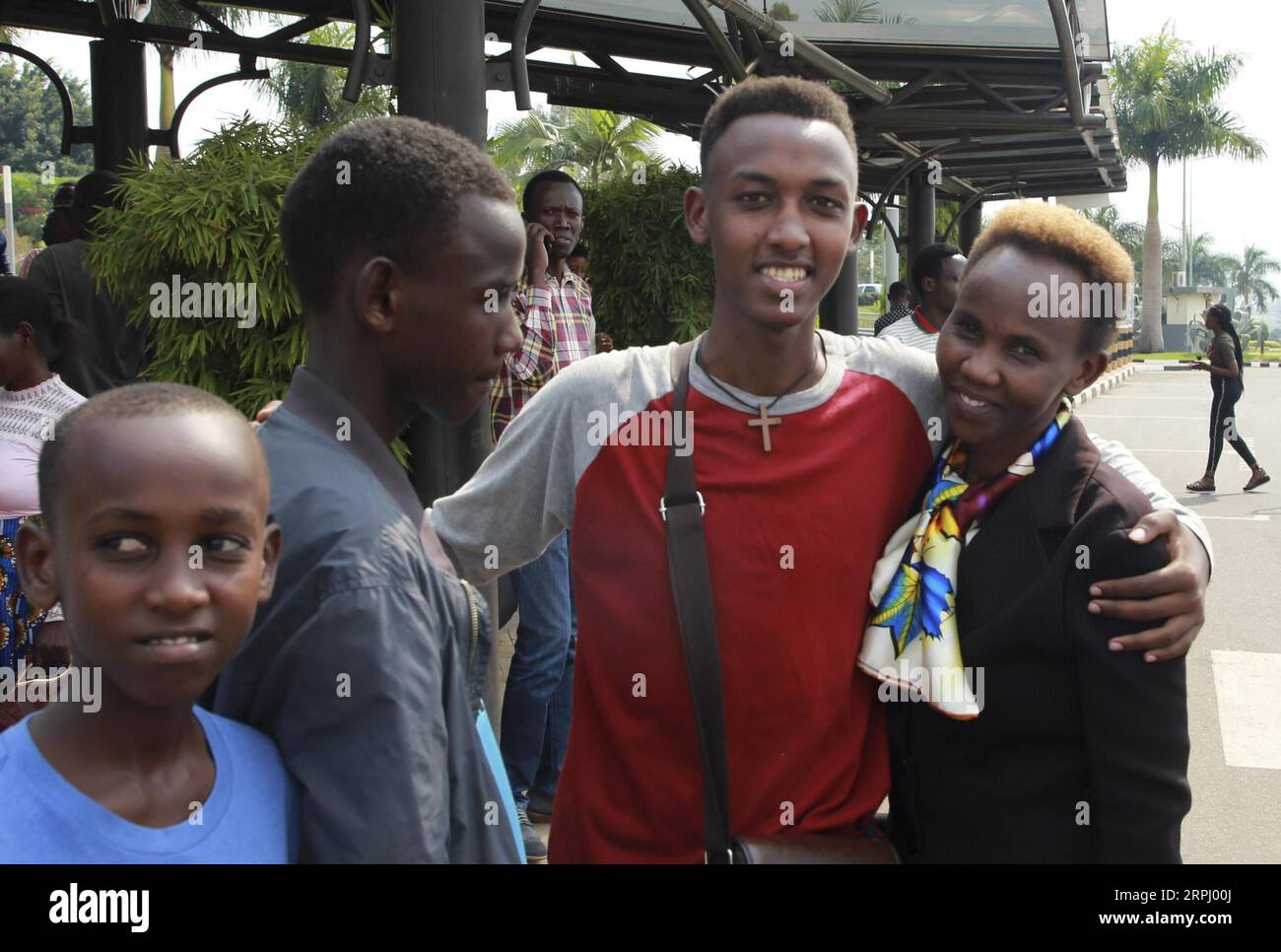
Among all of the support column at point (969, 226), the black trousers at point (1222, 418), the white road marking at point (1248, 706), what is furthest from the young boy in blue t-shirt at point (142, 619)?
the support column at point (969, 226)

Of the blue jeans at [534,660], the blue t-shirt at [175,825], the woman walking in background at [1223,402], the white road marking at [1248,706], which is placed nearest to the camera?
the blue t-shirt at [175,825]

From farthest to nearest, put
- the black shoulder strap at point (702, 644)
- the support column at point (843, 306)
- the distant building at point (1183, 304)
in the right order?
the distant building at point (1183, 304) → the support column at point (843, 306) → the black shoulder strap at point (702, 644)

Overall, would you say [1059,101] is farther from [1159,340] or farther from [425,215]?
[1159,340]

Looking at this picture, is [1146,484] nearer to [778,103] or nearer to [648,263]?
[778,103]

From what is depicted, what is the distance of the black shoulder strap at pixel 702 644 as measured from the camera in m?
1.91

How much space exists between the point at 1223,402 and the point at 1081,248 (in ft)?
39.6

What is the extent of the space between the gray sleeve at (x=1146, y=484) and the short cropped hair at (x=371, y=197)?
43.5 inches

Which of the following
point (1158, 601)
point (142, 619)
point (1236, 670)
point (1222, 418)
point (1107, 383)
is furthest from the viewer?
point (1107, 383)

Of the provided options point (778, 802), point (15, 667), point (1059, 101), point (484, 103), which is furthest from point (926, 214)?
point (778, 802)

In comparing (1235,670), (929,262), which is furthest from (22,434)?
(1235,670)

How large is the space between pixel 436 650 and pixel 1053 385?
43.8 inches

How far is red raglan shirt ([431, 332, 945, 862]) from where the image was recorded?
196 cm

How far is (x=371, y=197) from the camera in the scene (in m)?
1.56

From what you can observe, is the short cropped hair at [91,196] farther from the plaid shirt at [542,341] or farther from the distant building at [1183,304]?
the distant building at [1183,304]
